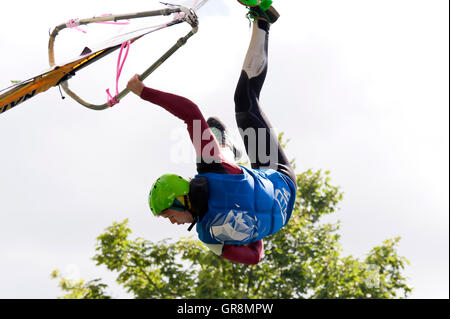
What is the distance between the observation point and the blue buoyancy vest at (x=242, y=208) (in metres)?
5.25

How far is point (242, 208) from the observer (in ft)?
17.4

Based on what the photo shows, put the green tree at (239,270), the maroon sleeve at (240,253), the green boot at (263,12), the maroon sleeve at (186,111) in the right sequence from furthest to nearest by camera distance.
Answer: the green tree at (239,270) → the green boot at (263,12) → the maroon sleeve at (240,253) → the maroon sleeve at (186,111)

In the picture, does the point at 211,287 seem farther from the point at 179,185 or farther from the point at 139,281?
the point at 179,185

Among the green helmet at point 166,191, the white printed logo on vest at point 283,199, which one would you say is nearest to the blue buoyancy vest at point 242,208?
the white printed logo on vest at point 283,199

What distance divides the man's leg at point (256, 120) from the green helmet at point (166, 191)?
0.97 metres

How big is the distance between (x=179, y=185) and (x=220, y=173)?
0.32m

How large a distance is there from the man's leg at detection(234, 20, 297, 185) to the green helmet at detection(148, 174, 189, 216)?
965 millimetres

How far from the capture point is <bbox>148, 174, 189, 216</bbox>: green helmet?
5.23m

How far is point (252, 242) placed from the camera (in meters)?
5.72

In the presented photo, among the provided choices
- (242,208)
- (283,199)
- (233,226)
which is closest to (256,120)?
(283,199)

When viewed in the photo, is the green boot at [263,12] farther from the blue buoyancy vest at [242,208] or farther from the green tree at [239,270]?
the green tree at [239,270]

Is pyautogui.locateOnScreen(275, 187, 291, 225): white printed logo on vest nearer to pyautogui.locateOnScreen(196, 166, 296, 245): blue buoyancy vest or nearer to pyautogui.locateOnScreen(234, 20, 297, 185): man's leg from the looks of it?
pyautogui.locateOnScreen(196, 166, 296, 245): blue buoyancy vest

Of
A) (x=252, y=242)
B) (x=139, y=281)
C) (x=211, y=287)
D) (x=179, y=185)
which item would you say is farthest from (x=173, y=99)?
(x=139, y=281)

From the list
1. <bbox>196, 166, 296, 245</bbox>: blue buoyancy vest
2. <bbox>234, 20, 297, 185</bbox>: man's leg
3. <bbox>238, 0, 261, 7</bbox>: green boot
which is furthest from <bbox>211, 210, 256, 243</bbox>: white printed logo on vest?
<bbox>238, 0, 261, 7</bbox>: green boot
